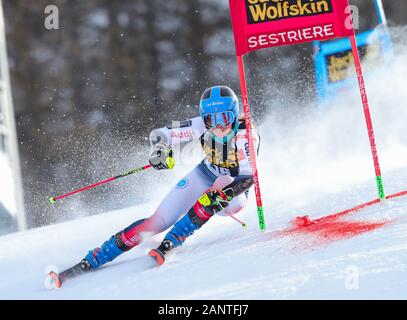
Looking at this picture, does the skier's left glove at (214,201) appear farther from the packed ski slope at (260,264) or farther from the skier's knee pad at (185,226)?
the packed ski slope at (260,264)

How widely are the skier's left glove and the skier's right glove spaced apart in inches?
10.7

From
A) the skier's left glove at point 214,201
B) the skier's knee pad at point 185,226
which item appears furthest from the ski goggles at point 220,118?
the skier's knee pad at point 185,226

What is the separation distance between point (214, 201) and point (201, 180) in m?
0.37

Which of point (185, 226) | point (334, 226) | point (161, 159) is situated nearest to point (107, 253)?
point (185, 226)

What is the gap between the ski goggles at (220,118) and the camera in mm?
3225

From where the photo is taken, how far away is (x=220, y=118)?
10.6 feet

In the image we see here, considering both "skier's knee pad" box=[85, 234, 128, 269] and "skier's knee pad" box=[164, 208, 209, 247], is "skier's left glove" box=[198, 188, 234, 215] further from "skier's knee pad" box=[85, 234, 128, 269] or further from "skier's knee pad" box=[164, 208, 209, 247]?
"skier's knee pad" box=[85, 234, 128, 269]

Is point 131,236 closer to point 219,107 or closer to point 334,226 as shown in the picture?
point 219,107

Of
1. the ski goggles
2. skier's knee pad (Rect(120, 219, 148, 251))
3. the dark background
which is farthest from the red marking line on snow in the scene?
the dark background

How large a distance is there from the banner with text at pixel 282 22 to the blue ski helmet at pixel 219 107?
13.0 inches

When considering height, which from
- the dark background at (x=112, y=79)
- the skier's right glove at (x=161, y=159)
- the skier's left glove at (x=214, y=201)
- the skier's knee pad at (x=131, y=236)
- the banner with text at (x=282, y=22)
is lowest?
the skier's knee pad at (x=131, y=236)
